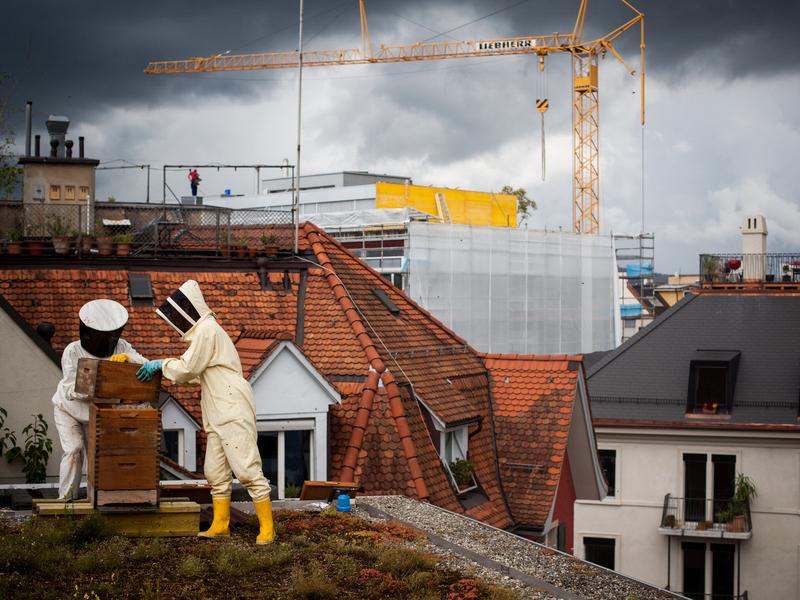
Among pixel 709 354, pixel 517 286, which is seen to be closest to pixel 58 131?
pixel 709 354

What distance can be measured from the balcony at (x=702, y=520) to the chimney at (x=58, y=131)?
21.0 m

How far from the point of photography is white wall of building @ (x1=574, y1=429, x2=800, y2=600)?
38250 millimetres

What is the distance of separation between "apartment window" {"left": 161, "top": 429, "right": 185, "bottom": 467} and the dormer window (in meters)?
23.0

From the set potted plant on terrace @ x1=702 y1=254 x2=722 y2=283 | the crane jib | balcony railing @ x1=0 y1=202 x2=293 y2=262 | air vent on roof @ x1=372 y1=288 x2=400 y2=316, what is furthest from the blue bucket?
the crane jib

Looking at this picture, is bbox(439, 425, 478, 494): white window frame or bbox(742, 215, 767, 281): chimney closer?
bbox(439, 425, 478, 494): white window frame

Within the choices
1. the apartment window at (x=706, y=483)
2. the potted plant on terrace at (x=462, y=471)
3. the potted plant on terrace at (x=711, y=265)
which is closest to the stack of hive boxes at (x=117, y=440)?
the potted plant on terrace at (x=462, y=471)

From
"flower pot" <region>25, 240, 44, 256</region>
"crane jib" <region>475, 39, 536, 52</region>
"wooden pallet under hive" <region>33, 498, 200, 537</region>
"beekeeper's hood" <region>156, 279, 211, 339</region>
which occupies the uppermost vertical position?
"crane jib" <region>475, 39, 536, 52</region>

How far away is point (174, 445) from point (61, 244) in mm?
4905

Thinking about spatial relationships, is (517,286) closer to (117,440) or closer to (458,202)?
(458,202)

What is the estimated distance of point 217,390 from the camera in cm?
1278

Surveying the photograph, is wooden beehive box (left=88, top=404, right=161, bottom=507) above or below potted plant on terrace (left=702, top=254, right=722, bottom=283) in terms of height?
below

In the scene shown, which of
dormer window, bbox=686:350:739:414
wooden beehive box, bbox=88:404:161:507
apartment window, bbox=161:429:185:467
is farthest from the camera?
dormer window, bbox=686:350:739:414

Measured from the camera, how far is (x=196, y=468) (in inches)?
808

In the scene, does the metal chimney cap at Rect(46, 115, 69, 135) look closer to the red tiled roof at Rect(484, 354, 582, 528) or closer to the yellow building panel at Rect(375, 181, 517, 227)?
the red tiled roof at Rect(484, 354, 582, 528)
